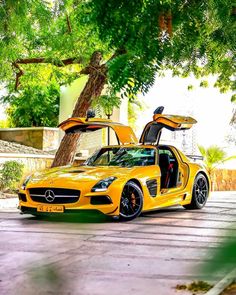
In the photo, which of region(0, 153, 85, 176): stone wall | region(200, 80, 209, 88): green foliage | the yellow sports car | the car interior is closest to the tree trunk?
region(0, 153, 85, 176): stone wall

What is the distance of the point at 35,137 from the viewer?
2391 centimetres

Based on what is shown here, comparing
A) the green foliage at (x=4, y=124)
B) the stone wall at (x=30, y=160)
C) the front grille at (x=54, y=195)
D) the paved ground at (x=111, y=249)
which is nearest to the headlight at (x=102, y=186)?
the front grille at (x=54, y=195)

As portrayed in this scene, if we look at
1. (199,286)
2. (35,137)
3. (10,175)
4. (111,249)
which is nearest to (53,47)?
(10,175)

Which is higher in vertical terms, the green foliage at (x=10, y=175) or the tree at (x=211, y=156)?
the tree at (x=211, y=156)

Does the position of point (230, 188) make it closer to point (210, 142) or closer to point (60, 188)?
point (210, 142)

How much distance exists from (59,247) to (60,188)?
2771 mm

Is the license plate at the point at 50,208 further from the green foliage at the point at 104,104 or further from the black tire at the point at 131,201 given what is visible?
the green foliage at the point at 104,104

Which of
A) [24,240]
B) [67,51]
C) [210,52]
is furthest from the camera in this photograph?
[67,51]

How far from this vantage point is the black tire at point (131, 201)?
9430 mm

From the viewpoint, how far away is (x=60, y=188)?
9312mm

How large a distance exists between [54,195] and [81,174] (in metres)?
0.67

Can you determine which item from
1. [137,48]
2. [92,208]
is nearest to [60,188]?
[92,208]

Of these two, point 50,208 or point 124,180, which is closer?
point 50,208

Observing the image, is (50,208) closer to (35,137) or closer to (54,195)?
(54,195)
